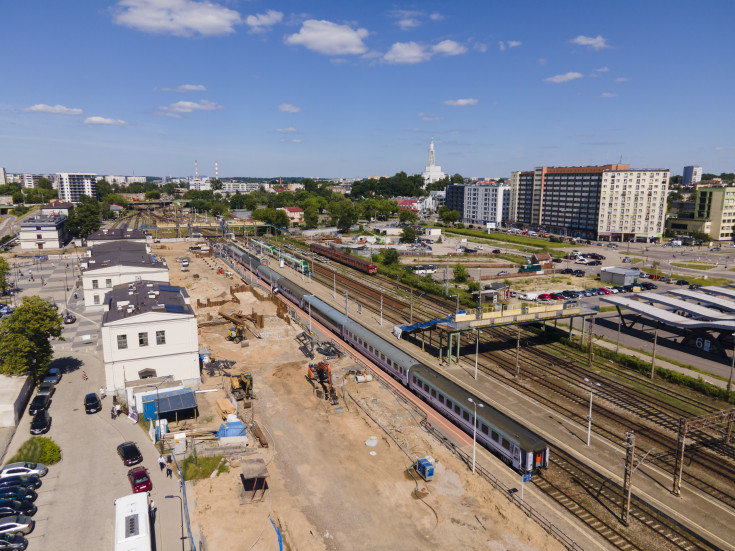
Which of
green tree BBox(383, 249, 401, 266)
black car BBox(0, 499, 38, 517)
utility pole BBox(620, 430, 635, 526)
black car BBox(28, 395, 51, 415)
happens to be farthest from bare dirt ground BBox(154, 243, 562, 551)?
green tree BBox(383, 249, 401, 266)

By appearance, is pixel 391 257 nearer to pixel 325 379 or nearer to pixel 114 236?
pixel 114 236

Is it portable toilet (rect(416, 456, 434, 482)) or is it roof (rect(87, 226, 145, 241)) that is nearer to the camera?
portable toilet (rect(416, 456, 434, 482))

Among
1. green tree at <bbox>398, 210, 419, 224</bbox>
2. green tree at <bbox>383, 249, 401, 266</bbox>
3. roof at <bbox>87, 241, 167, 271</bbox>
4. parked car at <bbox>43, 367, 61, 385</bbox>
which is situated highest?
green tree at <bbox>398, 210, 419, 224</bbox>

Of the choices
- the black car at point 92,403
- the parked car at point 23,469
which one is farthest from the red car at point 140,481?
the black car at point 92,403

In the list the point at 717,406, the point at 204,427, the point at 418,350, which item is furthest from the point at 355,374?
the point at 717,406

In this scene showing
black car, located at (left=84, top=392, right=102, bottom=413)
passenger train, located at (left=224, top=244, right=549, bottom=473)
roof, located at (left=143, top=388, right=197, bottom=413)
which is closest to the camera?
passenger train, located at (left=224, top=244, right=549, bottom=473)

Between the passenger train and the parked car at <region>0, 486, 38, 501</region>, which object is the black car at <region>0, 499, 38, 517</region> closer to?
the parked car at <region>0, 486, 38, 501</region>

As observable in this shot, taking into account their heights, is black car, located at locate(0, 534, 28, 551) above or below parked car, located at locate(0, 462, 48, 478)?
below

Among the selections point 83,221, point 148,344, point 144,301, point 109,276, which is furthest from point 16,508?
point 83,221
